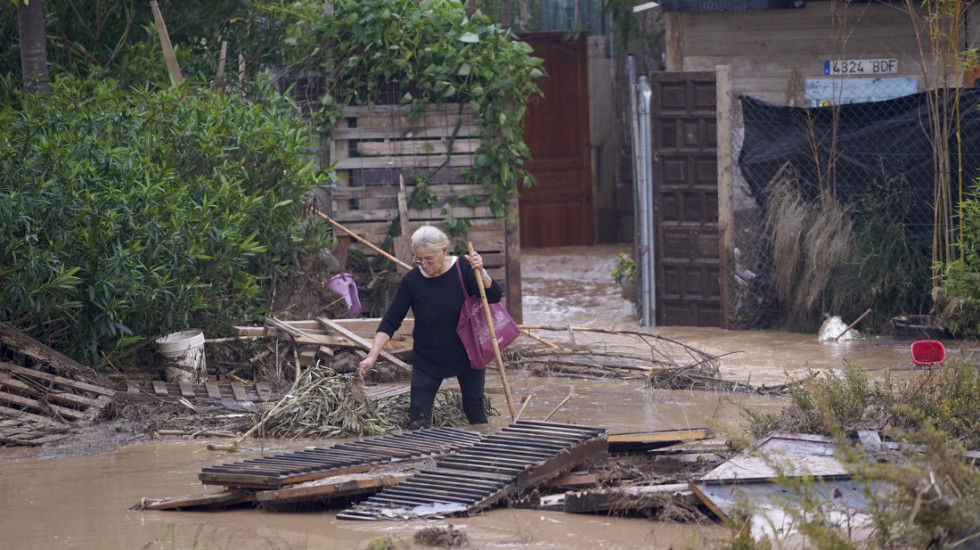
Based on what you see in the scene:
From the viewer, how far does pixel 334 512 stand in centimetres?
577

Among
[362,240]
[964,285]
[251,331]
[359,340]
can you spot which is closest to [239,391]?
[251,331]

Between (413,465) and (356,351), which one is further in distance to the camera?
(356,351)

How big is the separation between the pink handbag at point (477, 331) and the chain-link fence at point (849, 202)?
4.99 metres

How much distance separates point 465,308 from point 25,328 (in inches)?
136

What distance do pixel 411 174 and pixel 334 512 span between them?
→ 264 inches

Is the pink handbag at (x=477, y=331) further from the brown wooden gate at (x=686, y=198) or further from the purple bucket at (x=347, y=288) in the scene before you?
the brown wooden gate at (x=686, y=198)

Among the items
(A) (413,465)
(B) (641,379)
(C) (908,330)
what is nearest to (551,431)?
(A) (413,465)

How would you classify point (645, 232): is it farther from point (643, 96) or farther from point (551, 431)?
point (551, 431)

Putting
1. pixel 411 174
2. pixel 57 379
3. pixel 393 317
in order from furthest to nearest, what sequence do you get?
pixel 411 174 < pixel 57 379 < pixel 393 317

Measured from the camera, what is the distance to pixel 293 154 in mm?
10375

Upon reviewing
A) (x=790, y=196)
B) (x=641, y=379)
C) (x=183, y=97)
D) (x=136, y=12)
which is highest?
(x=136, y=12)

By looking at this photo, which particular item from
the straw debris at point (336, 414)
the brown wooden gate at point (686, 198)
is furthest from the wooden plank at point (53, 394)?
the brown wooden gate at point (686, 198)

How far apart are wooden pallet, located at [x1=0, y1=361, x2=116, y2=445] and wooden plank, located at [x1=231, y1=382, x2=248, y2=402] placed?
94cm

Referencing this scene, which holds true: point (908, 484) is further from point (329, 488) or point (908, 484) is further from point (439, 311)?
point (439, 311)
